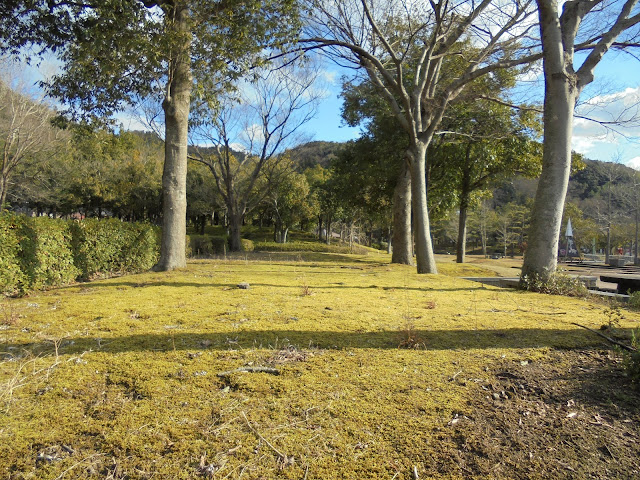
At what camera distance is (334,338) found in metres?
2.95

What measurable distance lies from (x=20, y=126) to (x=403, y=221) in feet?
66.9

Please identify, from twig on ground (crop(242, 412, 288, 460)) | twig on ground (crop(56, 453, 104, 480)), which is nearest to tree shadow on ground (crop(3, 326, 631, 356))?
twig on ground (crop(242, 412, 288, 460))

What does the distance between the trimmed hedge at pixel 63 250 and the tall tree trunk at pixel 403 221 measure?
28.9 feet

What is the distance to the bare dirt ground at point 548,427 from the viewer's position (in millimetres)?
1526

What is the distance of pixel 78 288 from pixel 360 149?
1324cm

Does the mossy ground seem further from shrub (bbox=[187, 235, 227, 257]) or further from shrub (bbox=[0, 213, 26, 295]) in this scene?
shrub (bbox=[187, 235, 227, 257])

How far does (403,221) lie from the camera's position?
13.7 m

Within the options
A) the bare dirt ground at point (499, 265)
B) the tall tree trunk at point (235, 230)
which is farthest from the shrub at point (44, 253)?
the tall tree trunk at point (235, 230)

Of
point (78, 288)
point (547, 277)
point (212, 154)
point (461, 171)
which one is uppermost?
point (212, 154)

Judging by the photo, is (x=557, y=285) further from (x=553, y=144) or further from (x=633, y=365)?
(x=633, y=365)

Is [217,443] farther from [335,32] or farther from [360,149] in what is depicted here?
[360,149]

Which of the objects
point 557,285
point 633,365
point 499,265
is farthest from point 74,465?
point 499,265

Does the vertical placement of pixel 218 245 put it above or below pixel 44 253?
below

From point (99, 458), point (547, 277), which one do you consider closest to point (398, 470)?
point (99, 458)
